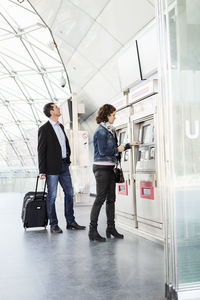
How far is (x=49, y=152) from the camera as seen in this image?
5.35 m

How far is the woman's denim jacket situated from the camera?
4527mm

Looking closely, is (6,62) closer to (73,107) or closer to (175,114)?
(73,107)

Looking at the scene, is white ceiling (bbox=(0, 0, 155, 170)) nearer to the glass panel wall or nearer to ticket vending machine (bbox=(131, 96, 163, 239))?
ticket vending machine (bbox=(131, 96, 163, 239))

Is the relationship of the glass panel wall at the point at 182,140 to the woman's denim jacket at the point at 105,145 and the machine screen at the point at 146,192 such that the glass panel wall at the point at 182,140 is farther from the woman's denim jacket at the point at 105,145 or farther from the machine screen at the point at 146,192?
the machine screen at the point at 146,192

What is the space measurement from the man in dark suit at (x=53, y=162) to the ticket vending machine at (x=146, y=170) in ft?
3.75

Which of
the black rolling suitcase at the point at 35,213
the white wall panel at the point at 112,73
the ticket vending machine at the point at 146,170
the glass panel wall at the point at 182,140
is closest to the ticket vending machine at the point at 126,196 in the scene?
the ticket vending machine at the point at 146,170

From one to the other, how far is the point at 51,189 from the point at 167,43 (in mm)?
3474

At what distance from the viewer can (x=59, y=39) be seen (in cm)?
1013

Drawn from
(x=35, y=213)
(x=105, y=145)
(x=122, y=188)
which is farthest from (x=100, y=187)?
(x=35, y=213)

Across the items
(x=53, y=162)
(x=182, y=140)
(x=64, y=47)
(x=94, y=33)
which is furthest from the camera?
(x=64, y=47)

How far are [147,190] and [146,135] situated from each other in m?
0.85

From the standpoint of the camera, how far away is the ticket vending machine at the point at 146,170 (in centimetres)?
465

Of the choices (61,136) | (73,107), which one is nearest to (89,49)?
(73,107)

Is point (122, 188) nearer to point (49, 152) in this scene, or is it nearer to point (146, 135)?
point (146, 135)
